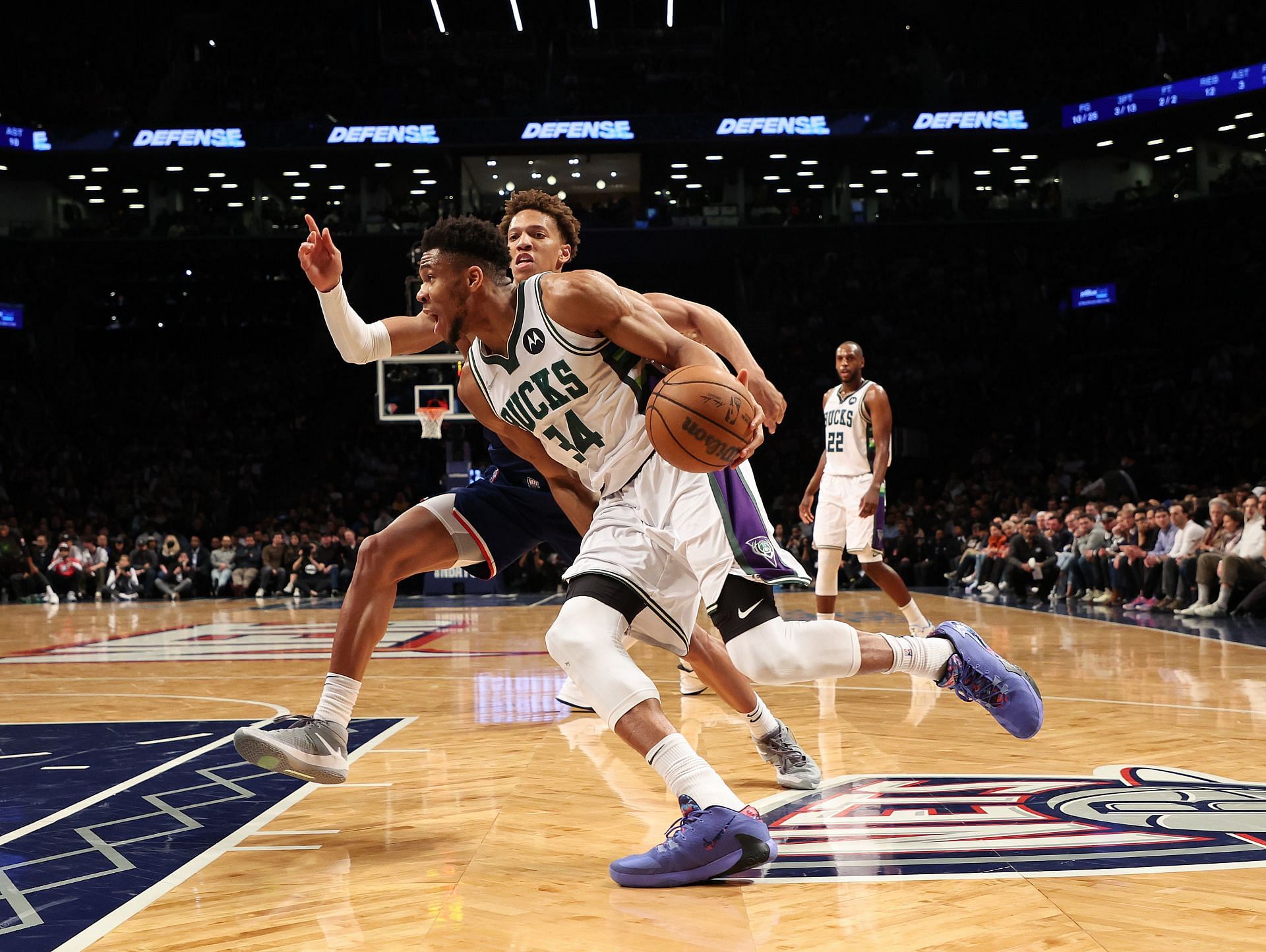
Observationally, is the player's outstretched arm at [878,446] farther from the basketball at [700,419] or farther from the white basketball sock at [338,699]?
the basketball at [700,419]

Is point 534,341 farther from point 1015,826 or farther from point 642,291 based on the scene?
point 642,291

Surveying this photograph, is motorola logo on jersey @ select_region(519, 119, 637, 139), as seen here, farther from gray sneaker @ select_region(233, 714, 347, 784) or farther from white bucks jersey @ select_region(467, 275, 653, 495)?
gray sneaker @ select_region(233, 714, 347, 784)

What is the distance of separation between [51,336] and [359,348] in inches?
1165

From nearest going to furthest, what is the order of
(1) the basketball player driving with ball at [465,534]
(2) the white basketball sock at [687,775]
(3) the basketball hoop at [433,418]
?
1. (2) the white basketball sock at [687,775]
2. (1) the basketball player driving with ball at [465,534]
3. (3) the basketball hoop at [433,418]

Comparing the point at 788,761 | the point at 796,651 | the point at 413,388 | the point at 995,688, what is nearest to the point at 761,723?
the point at 788,761

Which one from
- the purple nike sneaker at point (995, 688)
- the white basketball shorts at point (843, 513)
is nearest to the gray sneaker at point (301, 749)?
the purple nike sneaker at point (995, 688)

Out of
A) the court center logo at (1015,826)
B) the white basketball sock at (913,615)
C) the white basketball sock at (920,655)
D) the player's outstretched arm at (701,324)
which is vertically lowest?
the white basketball sock at (913,615)

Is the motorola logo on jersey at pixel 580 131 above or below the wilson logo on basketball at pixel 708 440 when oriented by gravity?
above

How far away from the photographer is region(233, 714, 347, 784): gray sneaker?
355 centimetres

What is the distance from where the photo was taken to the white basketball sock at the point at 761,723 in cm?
400

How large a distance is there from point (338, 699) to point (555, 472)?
41.0 inches

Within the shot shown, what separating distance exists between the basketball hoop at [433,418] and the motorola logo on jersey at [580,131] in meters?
14.5

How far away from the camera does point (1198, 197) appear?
1063 inches

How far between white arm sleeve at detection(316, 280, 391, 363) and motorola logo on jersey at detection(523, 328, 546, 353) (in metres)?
0.91
